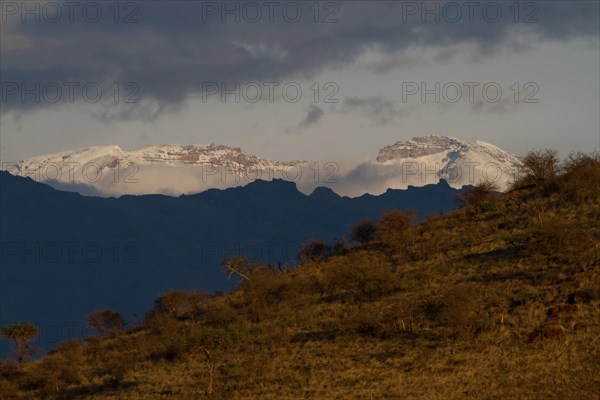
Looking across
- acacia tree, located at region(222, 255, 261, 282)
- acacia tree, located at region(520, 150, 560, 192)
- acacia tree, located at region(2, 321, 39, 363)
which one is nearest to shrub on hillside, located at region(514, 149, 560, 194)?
acacia tree, located at region(520, 150, 560, 192)

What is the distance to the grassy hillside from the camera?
147ft

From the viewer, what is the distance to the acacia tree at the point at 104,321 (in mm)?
81656

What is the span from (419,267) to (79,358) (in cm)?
3009

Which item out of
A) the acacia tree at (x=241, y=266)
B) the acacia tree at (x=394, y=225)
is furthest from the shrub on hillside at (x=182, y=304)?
the acacia tree at (x=394, y=225)

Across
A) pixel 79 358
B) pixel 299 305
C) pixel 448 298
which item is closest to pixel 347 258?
pixel 299 305

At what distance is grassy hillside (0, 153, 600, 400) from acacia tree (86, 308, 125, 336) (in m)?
6.55

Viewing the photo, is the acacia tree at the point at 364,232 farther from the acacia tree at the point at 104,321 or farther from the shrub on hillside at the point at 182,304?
the acacia tree at the point at 104,321

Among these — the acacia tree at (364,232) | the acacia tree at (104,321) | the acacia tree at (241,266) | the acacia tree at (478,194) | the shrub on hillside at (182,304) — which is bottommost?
the acacia tree at (104,321)

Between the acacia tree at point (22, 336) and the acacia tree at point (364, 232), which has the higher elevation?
the acacia tree at point (364, 232)

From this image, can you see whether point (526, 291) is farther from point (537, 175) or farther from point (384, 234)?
point (537, 175)

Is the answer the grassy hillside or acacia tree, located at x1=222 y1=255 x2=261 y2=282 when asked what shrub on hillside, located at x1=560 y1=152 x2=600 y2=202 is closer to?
the grassy hillside

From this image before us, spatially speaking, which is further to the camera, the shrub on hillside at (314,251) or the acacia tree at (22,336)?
the shrub on hillside at (314,251)

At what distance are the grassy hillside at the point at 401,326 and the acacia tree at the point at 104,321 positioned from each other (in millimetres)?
6554

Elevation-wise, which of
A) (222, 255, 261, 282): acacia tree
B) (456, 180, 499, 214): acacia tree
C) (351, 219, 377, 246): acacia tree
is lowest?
(222, 255, 261, 282): acacia tree
